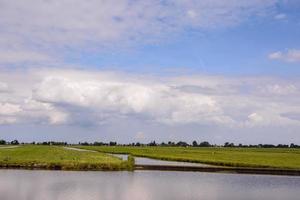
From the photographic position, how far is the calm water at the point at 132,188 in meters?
33.8

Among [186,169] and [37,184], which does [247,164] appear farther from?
[37,184]

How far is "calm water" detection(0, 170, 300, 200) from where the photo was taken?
33.8 metres

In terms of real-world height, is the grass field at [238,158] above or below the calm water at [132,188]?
above

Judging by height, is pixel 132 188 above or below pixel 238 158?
below

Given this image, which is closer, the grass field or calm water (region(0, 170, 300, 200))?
calm water (region(0, 170, 300, 200))

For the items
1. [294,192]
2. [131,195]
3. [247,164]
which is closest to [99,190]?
[131,195]

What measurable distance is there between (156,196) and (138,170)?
76.8 feet

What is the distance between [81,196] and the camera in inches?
1296

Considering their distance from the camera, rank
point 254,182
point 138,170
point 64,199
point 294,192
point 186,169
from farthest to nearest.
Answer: point 186,169
point 138,170
point 254,182
point 294,192
point 64,199

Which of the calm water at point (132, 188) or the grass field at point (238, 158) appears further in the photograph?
the grass field at point (238, 158)

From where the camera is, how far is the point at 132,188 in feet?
127

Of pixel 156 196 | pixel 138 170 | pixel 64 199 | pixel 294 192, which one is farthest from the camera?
pixel 138 170

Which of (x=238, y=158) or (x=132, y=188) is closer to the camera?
(x=132, y=188)

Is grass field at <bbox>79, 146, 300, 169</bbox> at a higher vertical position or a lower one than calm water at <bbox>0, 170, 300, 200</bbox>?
higher
